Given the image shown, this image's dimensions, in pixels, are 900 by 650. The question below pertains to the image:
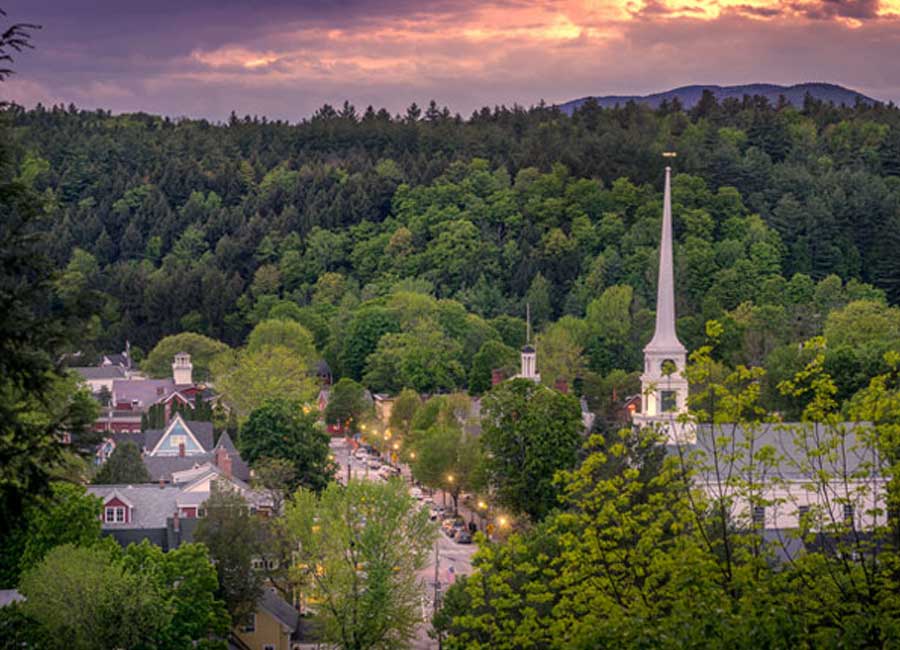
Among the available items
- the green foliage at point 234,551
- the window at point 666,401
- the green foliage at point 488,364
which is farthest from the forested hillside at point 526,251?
the green foliage at point 234,551

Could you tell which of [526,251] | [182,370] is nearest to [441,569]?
[182,370]

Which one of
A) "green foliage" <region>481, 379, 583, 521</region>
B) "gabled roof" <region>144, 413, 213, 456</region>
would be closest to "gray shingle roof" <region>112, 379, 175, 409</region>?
"gabled roof" <region>144, 413, 213, 456</region>

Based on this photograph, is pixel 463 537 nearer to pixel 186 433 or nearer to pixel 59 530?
pixel 186 433

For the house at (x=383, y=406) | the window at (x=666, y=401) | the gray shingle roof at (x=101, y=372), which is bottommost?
the house at (x=383, y=406)

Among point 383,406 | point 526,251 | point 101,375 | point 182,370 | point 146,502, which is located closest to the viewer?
point 146,502

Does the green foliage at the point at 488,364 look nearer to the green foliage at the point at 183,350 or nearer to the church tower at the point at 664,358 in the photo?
the green foliage at the point at 183,350

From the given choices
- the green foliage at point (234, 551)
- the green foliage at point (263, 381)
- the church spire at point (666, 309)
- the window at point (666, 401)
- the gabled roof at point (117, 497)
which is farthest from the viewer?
the green foliage at point (263, 381)

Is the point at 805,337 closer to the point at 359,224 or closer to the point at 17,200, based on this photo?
the point at 359,224
